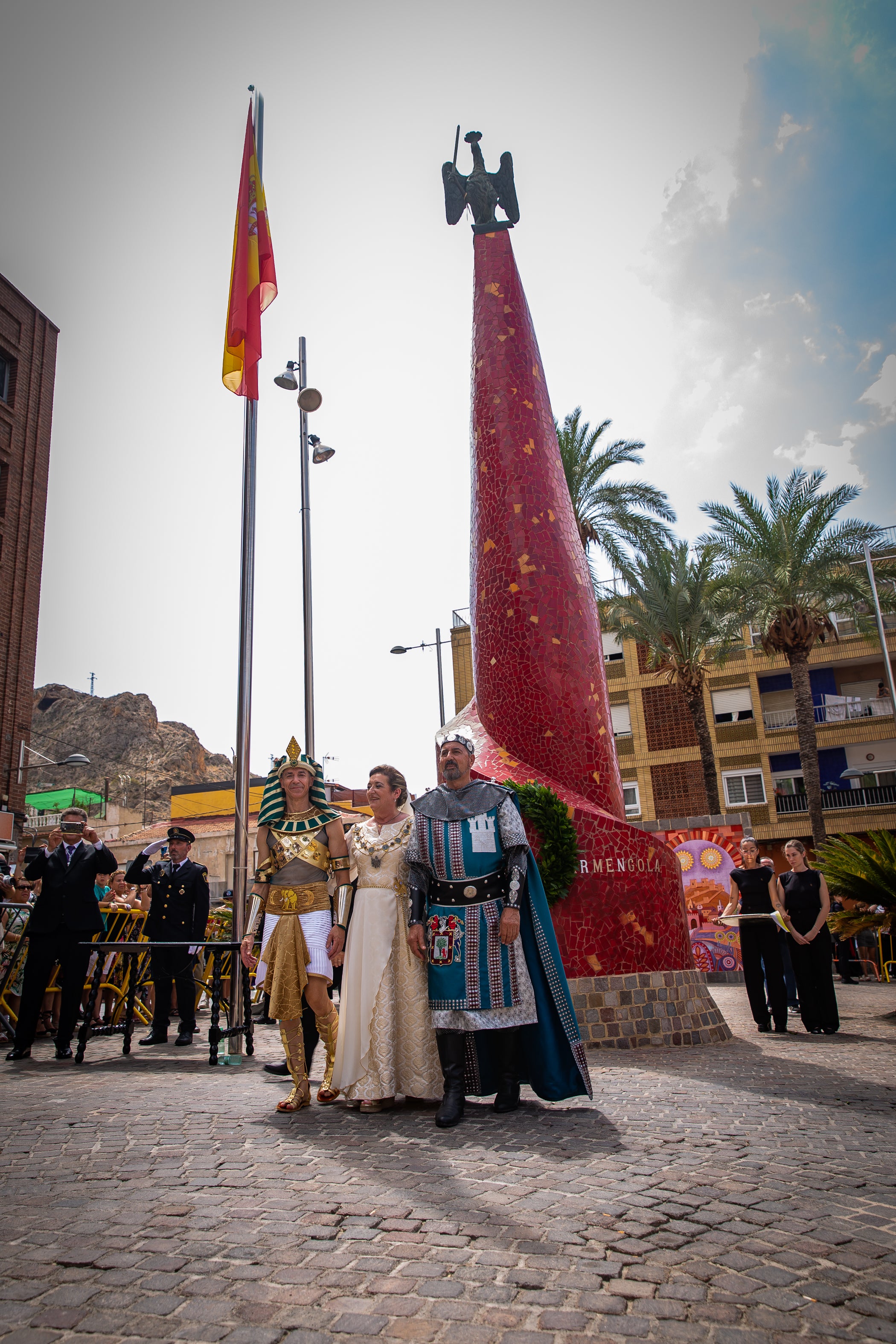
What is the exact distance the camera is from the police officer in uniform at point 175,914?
830 cm

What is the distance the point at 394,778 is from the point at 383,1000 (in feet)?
4.13

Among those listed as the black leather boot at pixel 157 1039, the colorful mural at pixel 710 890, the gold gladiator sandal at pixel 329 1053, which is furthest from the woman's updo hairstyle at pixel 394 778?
the colorful mural at pixel 710 890

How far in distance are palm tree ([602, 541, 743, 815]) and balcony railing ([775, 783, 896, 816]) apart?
29.1ft

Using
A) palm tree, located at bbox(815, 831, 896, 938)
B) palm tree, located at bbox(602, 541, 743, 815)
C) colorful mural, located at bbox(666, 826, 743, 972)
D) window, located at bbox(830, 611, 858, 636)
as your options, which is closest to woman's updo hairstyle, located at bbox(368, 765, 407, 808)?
palm tree, located at bbox(815, 831, 896, 938)

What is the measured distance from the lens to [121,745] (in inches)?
3797

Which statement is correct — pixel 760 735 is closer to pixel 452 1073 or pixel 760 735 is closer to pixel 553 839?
pixel 553 839

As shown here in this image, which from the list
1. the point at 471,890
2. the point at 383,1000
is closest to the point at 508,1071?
the point at 383,1000

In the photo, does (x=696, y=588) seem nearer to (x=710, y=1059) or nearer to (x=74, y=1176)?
(x=710, y=1059)

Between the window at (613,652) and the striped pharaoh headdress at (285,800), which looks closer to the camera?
the striped pharaoh headdress at (285,800)

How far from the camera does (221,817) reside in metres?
52.7

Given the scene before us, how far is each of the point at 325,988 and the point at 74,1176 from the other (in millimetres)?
1869

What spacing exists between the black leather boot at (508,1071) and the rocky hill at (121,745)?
88.8m

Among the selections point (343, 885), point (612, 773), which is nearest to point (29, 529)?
point (612, 773)

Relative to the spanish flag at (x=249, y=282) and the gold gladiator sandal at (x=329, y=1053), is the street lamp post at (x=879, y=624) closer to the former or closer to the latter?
the spanish flag at (x=249, y=282)
